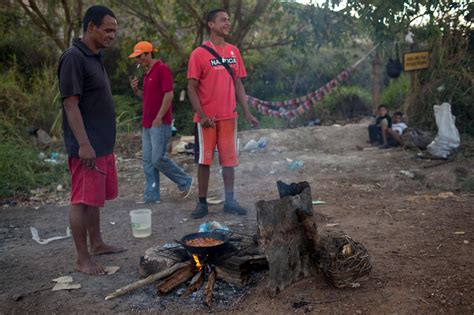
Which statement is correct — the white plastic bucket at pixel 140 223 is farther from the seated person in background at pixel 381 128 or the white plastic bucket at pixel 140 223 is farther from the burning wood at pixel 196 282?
the seated person in background at pixel 381 128

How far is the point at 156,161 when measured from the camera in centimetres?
575

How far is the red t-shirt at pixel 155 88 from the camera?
556 centimetres

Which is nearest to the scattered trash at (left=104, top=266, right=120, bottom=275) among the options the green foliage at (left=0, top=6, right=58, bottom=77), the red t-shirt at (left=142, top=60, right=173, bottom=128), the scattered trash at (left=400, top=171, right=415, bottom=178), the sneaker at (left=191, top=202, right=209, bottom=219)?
the sneaker at (left=191, top=202, right=209, bottom=219)

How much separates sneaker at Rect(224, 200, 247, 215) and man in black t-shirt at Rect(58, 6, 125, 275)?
179 cm

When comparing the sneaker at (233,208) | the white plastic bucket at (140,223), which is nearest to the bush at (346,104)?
the sneaker at (233,208)

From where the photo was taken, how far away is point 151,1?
10156 millimetres

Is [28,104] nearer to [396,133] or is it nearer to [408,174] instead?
[396,133]

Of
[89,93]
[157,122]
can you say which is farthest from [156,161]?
[89,93]

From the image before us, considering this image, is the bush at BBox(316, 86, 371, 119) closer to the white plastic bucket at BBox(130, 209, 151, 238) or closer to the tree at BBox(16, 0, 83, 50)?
the tree at BBox(16, 0, 83, 50)

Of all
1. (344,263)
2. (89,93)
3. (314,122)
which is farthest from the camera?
(314,122)

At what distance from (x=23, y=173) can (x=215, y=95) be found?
3.82 metres

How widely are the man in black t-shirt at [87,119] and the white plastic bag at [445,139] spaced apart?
584 cm

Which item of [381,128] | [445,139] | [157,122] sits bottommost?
[445,139]

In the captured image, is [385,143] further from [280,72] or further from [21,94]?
[21,94]
